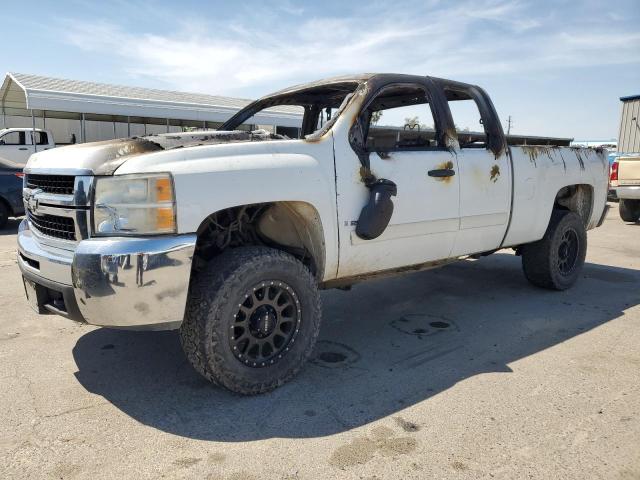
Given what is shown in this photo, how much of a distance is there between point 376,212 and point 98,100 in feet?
60.4

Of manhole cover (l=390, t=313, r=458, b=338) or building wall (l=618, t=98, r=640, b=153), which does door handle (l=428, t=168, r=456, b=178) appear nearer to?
manhole cover (l=390, t=313, r=458, b=338)

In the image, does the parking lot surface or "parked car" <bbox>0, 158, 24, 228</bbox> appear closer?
the parking lot surface

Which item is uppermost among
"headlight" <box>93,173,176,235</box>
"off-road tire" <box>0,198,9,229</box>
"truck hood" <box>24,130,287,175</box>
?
"truck hood" <box>24,130,287,175</box>

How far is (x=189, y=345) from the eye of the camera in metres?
2.84

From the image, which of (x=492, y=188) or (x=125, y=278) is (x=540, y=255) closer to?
(x=492, y=188)

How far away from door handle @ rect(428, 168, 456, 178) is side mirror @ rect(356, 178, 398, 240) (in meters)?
0.50

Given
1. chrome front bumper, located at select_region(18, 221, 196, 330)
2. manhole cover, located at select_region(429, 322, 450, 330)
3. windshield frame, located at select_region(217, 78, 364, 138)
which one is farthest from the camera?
manhole cover, located at select_region(429, 322, 450, 330)

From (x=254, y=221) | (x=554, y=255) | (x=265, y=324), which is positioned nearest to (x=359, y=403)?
(x=265, y=324)

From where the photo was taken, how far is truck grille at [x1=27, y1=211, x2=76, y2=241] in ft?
9.23

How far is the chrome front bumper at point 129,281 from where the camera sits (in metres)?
2.50

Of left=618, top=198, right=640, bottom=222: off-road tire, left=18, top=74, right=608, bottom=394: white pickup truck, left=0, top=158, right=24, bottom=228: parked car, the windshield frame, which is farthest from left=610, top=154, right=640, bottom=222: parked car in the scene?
left=0, top=158, right=24, bottom=228: parked car

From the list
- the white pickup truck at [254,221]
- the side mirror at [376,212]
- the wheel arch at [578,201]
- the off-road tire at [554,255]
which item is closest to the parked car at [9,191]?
the white pickup truck at [254,221]

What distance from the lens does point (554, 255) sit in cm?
507

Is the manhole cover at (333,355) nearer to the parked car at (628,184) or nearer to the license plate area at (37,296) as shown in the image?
the license plate area at (37,296)
